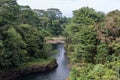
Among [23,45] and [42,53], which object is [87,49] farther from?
[42,53]

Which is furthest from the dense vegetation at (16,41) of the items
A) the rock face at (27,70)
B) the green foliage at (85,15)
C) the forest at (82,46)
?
the green foliage at (85,15)

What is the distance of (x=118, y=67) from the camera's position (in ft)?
90.6

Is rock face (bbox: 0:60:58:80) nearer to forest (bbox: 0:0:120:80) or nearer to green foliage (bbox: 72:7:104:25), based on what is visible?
forest (bbox: 0:0:120:80)

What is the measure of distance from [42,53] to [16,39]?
400 inches

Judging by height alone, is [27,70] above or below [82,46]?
below

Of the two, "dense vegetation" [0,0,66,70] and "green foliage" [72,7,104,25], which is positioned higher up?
"green foliage" [72,7,104,25]

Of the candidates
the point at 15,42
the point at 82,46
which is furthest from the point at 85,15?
the point at 82,46

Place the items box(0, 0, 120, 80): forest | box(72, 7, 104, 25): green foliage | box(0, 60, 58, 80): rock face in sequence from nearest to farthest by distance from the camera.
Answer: box(0, 0, 120, 80): forest < box(0, 60, 58, 80): rock face < box(72, 7, 104, 25): green foliage

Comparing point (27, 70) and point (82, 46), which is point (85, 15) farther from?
point (82, 46)

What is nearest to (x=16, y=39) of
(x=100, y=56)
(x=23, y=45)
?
(x=23, y=45)

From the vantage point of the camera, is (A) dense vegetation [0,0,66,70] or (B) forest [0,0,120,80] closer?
(B) forest [0,0,120,80]

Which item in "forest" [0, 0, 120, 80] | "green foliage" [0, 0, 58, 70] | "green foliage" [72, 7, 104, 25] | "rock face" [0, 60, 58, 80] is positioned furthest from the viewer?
"green foliage" [72, 7, 104, 25]

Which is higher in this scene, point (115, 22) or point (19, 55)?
point (115, 22)

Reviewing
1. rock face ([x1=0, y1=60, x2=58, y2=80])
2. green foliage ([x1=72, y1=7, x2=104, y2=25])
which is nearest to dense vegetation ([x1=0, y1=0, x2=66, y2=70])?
rock face ([x1=0, y1=60, x2=58, y2=80])
